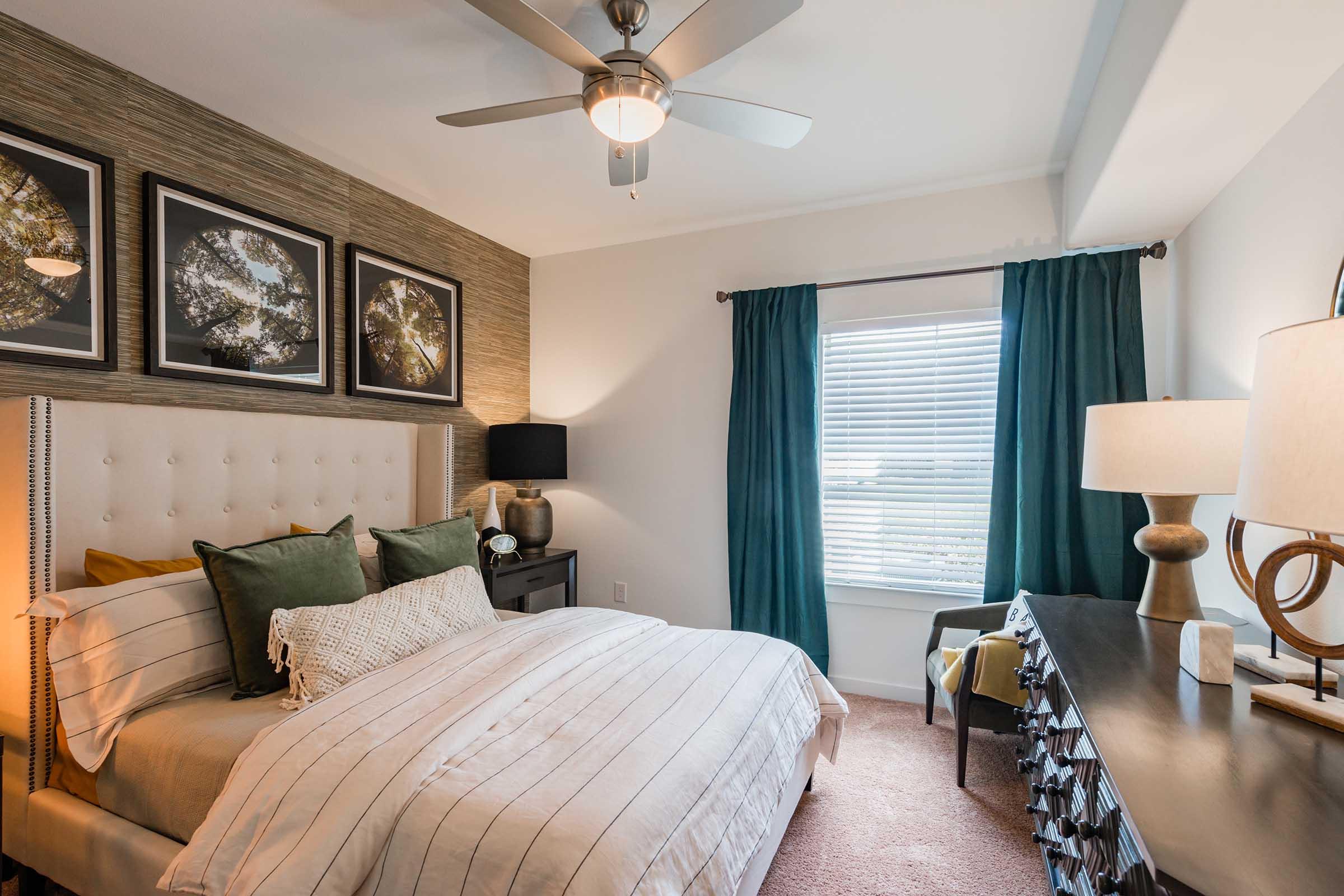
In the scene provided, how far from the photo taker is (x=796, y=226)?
143 inches

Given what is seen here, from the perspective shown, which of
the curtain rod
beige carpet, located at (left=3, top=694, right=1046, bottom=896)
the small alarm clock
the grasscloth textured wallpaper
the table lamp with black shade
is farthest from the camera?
the table lamp with black shade

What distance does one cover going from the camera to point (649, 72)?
74.6 inches

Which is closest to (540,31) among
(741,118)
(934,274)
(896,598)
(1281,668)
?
(741,118)

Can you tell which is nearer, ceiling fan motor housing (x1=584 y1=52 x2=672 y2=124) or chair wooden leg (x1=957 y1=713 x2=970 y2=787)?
ceiling fan motor housing (x1=584 y1=52 x2=672 y2=124)

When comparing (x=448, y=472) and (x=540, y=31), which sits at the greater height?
(x=540, y=31)

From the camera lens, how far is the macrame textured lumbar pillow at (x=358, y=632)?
6.12 feet

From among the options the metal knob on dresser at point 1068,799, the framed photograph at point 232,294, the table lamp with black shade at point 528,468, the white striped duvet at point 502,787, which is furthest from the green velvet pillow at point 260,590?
the metal knob on dresser at point 1068,799

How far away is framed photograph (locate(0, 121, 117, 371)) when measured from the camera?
2.00 meters

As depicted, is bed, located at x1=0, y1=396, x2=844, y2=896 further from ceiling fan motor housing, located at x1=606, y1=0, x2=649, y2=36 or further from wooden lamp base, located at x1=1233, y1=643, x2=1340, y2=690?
ceiling fan motor housing, located at x1=606, y1=0, x2=649, y2=36

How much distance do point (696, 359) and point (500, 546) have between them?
1.54 m

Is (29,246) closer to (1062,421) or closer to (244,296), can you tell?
(244,296)

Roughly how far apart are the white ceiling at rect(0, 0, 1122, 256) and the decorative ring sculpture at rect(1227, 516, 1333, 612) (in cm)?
156

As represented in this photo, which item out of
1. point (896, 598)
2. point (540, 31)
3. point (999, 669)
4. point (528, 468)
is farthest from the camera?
point (528, 468)

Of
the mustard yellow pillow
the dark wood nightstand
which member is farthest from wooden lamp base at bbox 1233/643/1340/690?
the mustard yellow pillow
